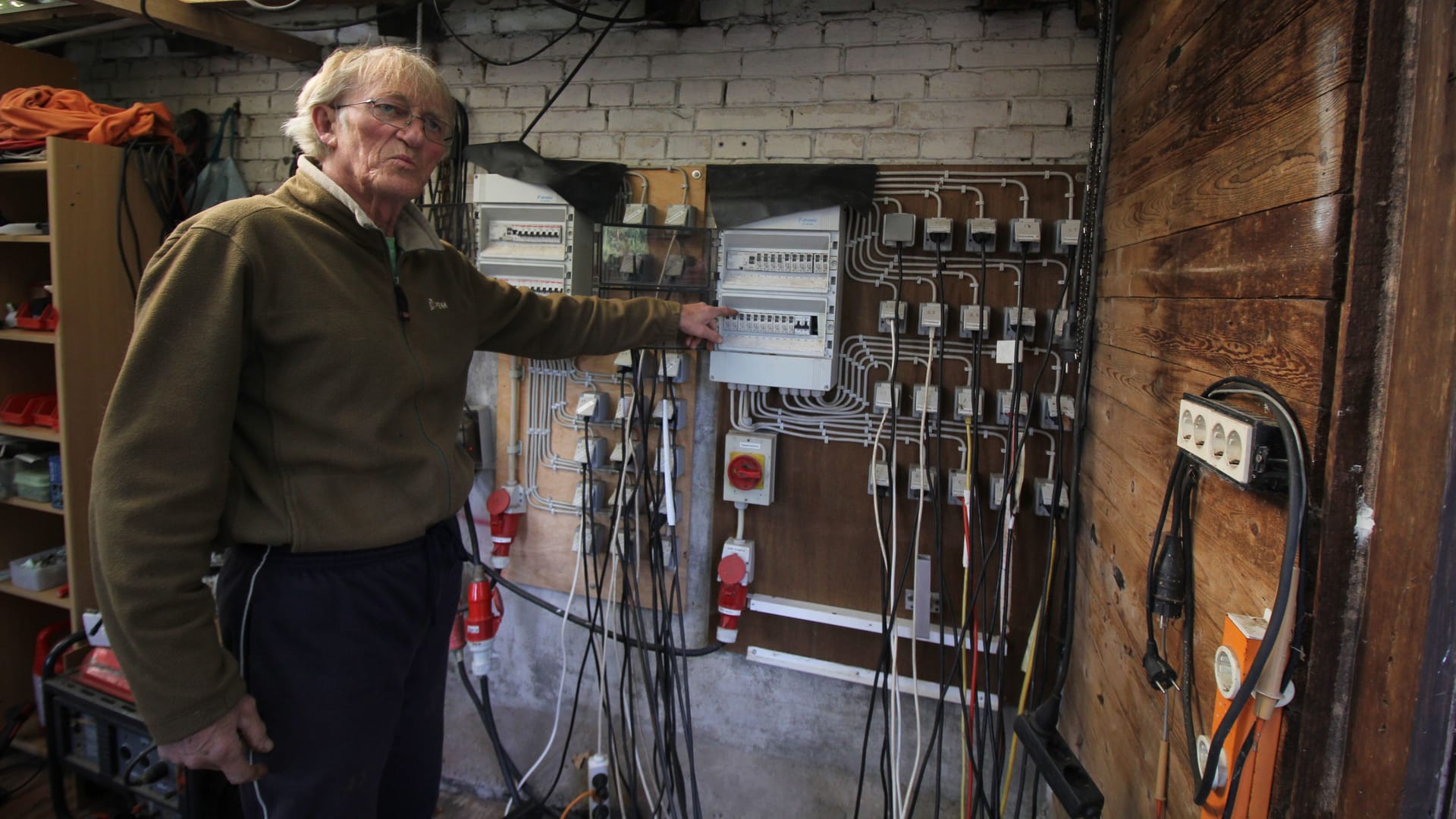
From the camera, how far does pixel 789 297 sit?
1.77 m

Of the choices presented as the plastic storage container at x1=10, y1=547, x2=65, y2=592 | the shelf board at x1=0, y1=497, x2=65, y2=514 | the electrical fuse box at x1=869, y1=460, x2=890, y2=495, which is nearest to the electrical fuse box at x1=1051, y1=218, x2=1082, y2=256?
the electrical fuse box at x1=869, y1=460, x2=890, y2=495

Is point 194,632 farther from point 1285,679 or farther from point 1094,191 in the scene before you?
point 1094,191

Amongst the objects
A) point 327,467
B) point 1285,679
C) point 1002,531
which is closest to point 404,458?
point 327,467

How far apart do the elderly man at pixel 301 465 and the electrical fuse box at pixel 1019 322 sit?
124cm

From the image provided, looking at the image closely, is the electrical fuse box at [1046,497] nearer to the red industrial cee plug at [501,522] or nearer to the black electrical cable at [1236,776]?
the black electrical cable at [1236,776]

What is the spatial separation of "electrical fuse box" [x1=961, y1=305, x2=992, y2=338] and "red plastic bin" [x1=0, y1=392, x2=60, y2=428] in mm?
2867

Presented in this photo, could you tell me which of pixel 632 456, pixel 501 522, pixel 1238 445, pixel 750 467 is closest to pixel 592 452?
pixel 632 456

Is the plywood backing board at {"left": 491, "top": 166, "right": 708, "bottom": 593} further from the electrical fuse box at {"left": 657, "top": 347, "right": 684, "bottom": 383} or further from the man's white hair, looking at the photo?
the man's white hair

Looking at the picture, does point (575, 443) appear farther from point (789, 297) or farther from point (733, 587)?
point (789, 297)

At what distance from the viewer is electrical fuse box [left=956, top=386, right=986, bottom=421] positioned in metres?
1.73

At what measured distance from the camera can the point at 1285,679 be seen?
71cm

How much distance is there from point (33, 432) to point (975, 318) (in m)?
2.91

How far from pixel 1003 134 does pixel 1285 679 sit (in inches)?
54.7

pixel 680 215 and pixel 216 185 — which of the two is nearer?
pixel 680 215
